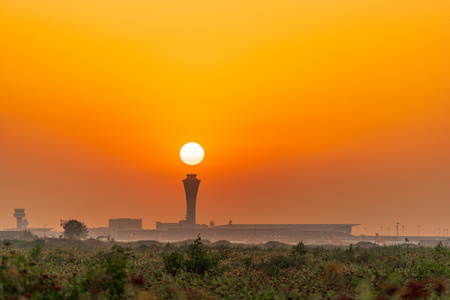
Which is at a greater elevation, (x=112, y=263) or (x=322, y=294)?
(x=112, y=263)

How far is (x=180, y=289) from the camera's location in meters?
A: 17.0

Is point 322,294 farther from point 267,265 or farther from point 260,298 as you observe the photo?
point 267,265

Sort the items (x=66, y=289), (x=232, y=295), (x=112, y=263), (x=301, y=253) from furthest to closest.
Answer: (x=301, y=253) < (x=232, y=295) < (x=112, y=263) < (x=66, y=289)

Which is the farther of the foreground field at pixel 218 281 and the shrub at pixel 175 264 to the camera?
the shrub at pixel 175 264

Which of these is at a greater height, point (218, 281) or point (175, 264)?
point (175, 264)

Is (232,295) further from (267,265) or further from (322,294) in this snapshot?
(267,265)

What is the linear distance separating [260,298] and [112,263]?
14.5 ft

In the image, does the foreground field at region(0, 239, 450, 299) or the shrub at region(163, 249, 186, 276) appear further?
the shrub at region(163, 249, 186, 276)

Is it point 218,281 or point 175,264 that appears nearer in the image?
point 218,281

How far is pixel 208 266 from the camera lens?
22766mm

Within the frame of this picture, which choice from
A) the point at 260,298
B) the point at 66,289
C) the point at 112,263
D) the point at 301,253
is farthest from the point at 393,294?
the point at 301,253

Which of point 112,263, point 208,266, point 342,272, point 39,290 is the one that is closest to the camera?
point 39,290

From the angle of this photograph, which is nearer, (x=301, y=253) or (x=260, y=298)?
(x=260, y=298)

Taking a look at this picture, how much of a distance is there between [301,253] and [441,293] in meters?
14.2
